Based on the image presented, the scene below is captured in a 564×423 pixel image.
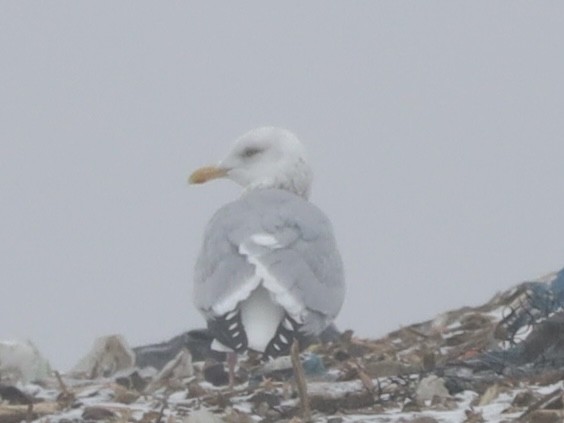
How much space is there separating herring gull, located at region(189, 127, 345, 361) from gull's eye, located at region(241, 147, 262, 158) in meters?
0.83

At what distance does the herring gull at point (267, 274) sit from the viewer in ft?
23.2

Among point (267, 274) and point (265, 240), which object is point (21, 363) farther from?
point (265, 240)

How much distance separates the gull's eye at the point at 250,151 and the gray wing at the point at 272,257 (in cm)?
139

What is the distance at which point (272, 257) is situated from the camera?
295 inches

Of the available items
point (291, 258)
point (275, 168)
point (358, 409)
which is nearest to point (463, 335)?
point (291, 258)

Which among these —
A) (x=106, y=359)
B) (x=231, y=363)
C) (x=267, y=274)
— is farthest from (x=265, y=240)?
(x=231, y=363)

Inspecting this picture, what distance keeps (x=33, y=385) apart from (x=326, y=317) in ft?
5.54

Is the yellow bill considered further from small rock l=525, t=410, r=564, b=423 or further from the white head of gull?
small rock l=525, t=410, r=564, b=423

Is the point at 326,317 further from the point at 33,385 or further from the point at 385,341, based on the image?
the point at 33,385

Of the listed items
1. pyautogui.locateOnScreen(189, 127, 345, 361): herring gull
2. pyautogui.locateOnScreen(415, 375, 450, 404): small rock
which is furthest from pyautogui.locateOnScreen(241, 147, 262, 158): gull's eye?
pyautogui.locateOnScreen(415, 375, 450, 404): small rock

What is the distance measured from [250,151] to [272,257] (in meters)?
2.31

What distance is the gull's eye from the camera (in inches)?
383

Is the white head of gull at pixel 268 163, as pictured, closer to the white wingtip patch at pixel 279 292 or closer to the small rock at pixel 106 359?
the white wingtip patch at pixel 279 292

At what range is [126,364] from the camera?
680 cm
